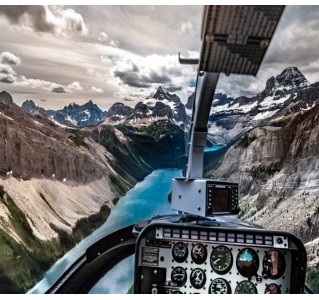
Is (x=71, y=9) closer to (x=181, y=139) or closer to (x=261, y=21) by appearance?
(x=181, y=139)

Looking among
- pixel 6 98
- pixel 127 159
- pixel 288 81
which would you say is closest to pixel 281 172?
pixel 288 81

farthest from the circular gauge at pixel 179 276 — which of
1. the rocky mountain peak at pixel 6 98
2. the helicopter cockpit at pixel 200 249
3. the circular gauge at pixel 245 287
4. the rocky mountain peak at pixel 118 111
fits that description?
the rocky mountain peak at pixel 118 111

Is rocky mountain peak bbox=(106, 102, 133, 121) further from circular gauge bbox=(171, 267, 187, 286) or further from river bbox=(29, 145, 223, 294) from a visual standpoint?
circular gauge bbox=(171, 267, 187, 286)

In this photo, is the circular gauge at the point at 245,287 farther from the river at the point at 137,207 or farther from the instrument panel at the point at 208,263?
the river at the point at 137,207

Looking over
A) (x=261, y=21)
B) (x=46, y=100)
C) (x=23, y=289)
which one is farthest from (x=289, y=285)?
(x=46, y=100)

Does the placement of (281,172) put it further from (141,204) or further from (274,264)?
(274,264)

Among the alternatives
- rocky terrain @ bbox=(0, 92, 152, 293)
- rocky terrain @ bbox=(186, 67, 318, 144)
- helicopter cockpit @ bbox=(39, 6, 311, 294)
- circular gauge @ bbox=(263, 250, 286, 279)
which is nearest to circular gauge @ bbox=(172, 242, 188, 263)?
helicopter cockpit @ bbox=(39, 6, 311, 294)
